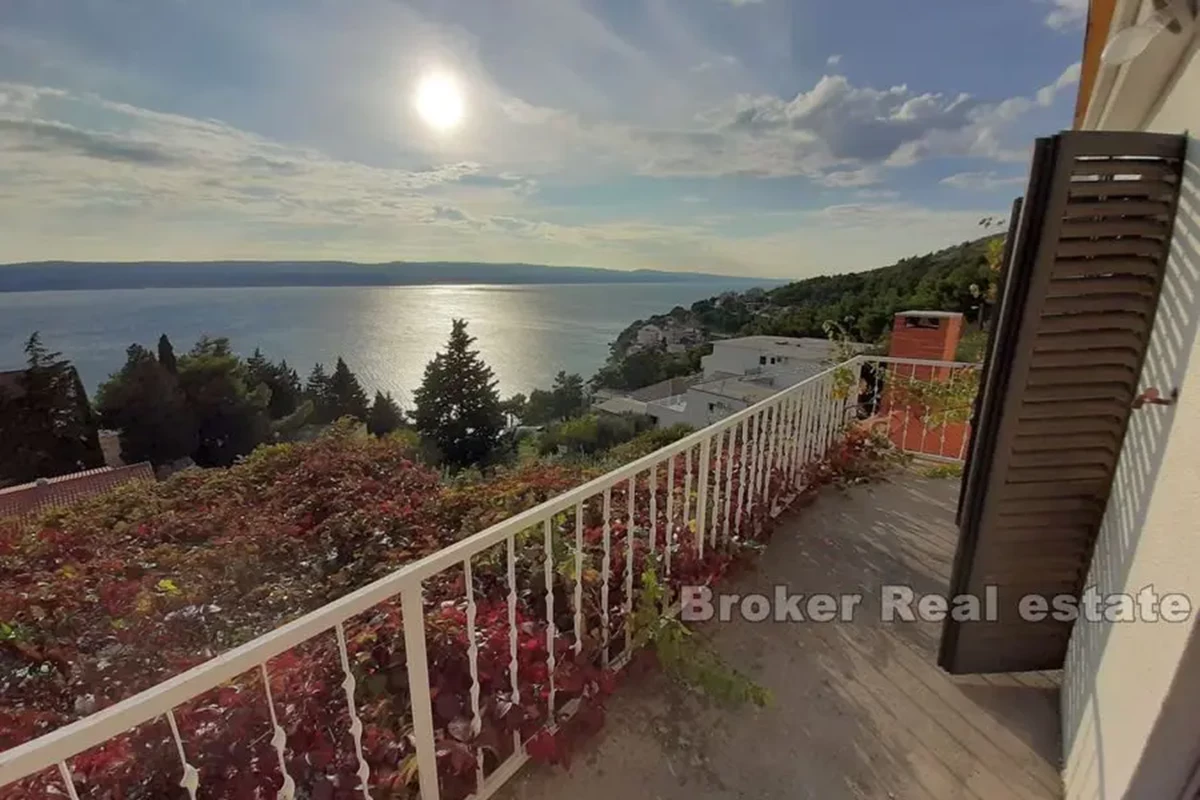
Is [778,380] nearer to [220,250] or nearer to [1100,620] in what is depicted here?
[1100,620]

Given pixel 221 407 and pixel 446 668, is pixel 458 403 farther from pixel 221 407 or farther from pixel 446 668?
pixel 446 668

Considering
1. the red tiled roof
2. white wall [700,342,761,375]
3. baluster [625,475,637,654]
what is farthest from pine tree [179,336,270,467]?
baluster [625,475,637,654]

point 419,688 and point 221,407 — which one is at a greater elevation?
point 419,688

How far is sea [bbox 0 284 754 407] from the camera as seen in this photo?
27.5 meters

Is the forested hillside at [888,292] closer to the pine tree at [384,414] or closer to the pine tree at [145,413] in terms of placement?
the pine tree at [384,414]

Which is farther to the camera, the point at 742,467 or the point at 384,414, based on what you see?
the point at 384,414

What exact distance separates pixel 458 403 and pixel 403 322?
267 inches

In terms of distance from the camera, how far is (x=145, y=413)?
21.0m

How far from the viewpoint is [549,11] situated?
18.4 ft

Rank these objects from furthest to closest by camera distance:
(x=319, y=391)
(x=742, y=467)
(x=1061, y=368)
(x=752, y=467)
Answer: (x=319, y=391) → (x=752, y=467) → (x=742, y=467) → (x=1061, y=368)

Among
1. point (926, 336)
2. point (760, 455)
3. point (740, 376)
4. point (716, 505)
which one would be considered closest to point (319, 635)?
point (716, 505)

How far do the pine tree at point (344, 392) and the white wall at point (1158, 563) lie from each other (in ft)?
101

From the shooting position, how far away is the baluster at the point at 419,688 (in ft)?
4.14

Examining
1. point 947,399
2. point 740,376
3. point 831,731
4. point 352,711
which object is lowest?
point 740,376
